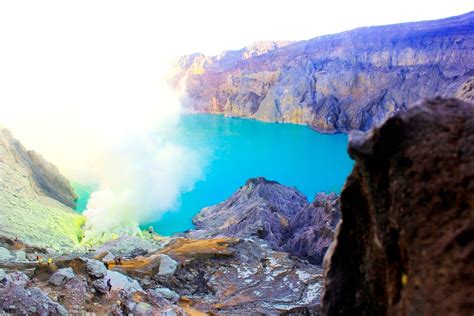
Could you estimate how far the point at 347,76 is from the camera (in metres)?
63.8

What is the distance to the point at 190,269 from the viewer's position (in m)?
12.7

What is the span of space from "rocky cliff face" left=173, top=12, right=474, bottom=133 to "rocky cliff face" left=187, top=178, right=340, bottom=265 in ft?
93.4

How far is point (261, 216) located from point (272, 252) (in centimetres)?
554

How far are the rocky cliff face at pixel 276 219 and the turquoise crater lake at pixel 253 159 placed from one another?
249 centimetres

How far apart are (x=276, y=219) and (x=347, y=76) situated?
47596 mm

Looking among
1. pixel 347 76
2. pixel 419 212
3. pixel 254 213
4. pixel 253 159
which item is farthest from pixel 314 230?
pixel 347 76

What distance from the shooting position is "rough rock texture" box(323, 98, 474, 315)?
2.64 metres

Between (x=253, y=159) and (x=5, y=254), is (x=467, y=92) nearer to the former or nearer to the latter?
(x=5, y=254)

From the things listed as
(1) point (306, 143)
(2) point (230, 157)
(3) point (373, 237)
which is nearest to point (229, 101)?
(1) point (306, 143)

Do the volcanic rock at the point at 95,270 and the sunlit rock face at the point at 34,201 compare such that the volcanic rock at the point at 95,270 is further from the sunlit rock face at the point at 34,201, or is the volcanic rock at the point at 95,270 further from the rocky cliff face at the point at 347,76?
the rocky cliff face at the point at 347,76

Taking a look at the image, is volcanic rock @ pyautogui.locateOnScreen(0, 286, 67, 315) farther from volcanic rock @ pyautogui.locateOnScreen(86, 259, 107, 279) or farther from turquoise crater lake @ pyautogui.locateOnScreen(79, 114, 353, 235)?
turquoise crater lake @ pyautogui.locateOnScreen(79, 114, 353, 235)

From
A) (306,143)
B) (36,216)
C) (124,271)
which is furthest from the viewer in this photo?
(306,143)

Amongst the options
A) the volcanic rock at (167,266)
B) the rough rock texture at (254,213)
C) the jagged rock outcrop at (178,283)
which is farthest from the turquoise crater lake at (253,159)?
the volcanic rock at (167,266)

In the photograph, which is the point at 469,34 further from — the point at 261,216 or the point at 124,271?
the point at 124,271
